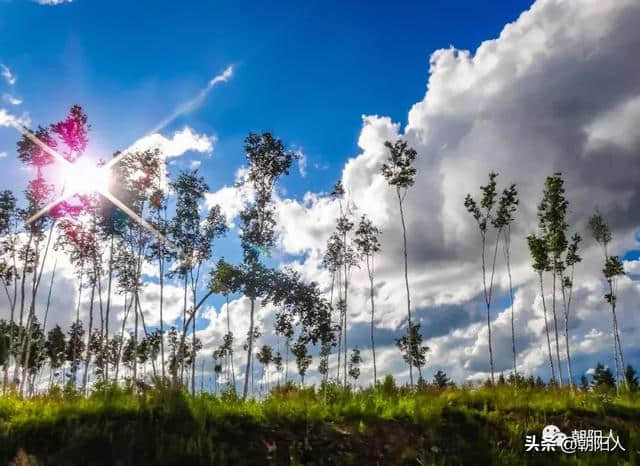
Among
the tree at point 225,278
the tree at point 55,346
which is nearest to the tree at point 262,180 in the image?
the tree at point 225,278

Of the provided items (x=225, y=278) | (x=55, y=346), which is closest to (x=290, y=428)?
(x=225, y=278)

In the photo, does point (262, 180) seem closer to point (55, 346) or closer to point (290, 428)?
point (290, 428)

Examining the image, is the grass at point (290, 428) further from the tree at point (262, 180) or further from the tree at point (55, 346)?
the tree at point (55, 346)

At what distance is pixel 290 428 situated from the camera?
893 centimetres

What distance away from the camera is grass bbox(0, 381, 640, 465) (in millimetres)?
7535

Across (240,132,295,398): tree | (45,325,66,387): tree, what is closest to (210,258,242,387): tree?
(240,132,295,398): tree

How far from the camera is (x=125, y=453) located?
7.46 meters

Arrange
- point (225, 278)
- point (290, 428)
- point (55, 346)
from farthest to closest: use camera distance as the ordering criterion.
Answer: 1. point (55, 346)
2. point (225, 278)
3. point (290, 428)

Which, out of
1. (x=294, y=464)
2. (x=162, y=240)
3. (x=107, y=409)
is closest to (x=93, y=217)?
(x=162, y=240)

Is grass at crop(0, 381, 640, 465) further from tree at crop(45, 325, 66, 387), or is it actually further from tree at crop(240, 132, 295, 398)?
tree at crop(45, 325, 66, 387)

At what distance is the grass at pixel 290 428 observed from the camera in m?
7.54

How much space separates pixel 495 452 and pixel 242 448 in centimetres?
447

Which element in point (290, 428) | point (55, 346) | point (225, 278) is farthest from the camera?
point (55, 346)

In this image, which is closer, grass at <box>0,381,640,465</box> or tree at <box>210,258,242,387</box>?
grass at <box>0,381,640,465</box>
